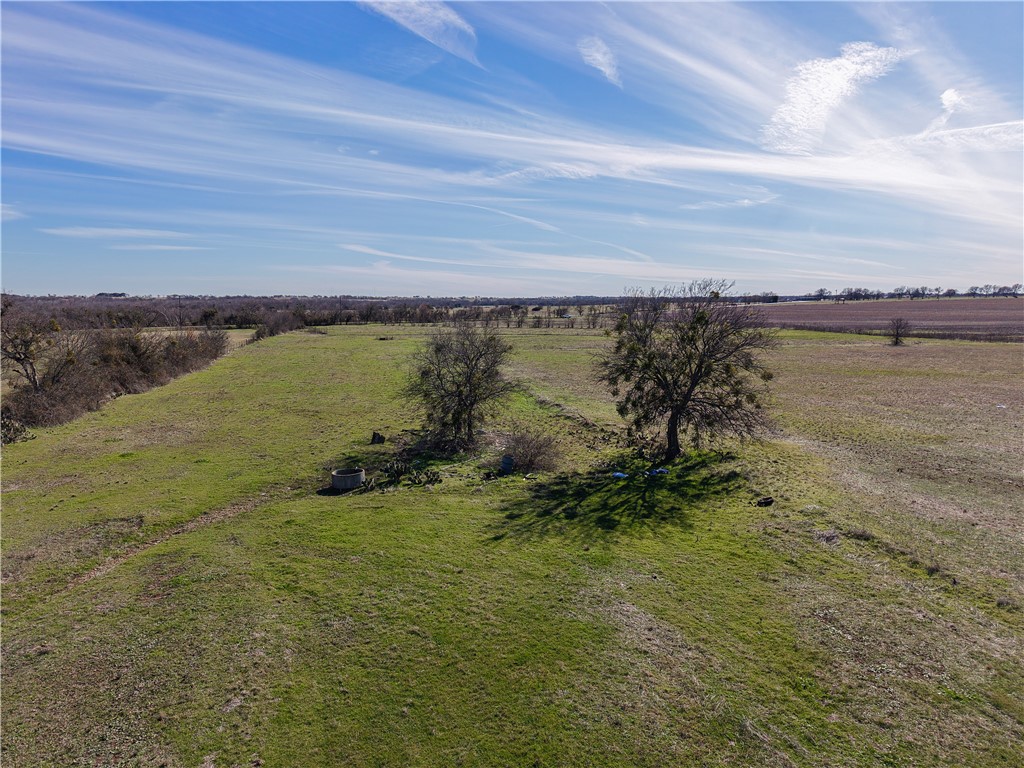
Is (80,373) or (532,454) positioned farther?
(80,373)

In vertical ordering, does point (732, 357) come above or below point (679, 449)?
above

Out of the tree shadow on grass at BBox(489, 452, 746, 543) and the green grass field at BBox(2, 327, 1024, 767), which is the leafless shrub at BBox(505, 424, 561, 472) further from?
the tree shadow on grass at BBox(489, 452, 746, 543)

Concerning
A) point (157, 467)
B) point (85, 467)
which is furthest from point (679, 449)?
point (85, 467)

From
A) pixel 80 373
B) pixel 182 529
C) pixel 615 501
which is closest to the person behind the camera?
pixel 182 529

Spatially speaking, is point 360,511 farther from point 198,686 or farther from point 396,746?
point 396,746

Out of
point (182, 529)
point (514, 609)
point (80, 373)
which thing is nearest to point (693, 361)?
point (514, 609)

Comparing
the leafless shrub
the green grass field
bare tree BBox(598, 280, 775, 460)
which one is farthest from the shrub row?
bare tree BBox(598, 280, 775, 460)

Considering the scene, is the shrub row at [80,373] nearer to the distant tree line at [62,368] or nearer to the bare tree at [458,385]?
the distant tree line at [62,368]

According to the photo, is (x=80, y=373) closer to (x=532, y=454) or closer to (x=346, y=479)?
(x=346, y=479)
